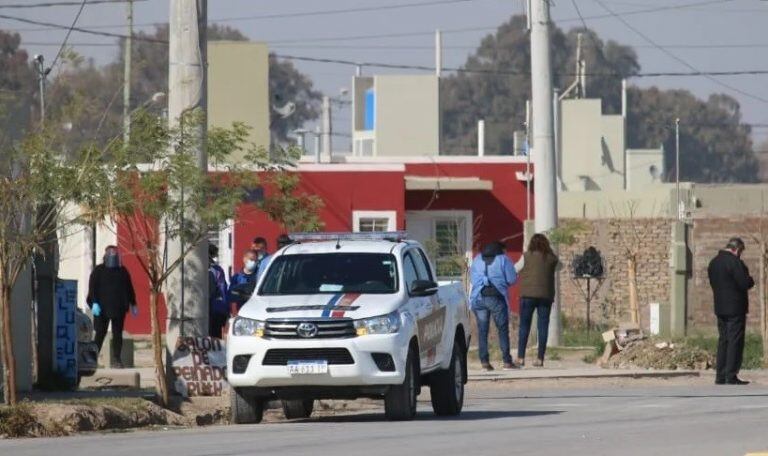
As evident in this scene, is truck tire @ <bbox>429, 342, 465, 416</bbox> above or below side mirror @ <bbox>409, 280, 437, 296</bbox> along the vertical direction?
below

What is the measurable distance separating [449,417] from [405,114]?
4852 cm

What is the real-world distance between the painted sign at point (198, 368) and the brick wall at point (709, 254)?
21.9 m

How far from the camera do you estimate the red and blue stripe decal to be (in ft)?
58.0

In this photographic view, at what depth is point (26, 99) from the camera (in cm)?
1984

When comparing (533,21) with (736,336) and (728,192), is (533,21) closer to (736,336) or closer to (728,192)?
(736,336)

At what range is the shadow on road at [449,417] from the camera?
18.8m

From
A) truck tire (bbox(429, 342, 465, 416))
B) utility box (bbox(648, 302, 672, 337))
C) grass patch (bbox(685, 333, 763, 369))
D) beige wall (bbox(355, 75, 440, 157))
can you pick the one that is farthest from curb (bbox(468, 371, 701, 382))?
beige wall (bbox(355, 75, 440, 157))

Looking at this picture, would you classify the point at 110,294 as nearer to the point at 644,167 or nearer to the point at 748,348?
the point at 748,348

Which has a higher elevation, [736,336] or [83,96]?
[83,96]

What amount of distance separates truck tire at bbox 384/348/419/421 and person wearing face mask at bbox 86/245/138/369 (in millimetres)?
9970

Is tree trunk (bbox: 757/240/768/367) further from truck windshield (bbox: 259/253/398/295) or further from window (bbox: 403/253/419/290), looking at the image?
truck windshield (bbox: 259/253/398/295)

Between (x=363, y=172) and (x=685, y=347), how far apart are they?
1706cm

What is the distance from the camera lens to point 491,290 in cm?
2625

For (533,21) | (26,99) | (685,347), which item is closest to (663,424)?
(26,99)
